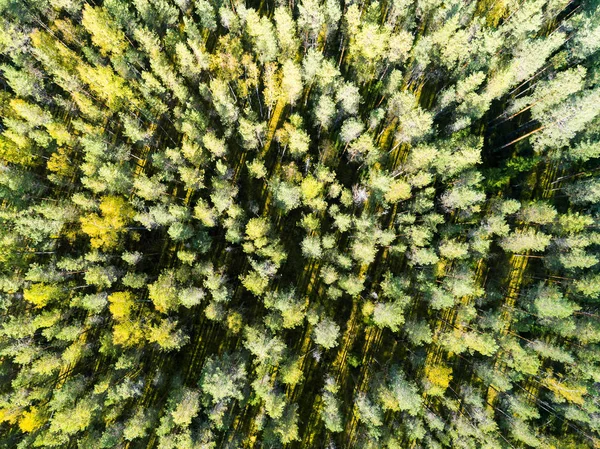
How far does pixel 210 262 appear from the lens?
40500 mm

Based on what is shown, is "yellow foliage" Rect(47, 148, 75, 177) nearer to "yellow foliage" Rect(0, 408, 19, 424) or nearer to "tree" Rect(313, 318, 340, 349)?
"yellow foliage" Rect(0, 408, 19, 424)

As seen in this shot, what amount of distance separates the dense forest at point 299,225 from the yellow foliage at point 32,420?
0.78 ft

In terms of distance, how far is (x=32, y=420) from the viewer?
128 ft

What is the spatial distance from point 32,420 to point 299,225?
36.5m

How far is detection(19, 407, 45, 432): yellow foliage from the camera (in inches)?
1527

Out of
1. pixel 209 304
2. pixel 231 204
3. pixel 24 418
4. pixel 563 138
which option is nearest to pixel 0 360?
pixel 24 418

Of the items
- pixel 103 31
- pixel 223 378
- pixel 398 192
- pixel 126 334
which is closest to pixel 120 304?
pixel 126 334

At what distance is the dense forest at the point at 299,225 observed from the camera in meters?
39.4

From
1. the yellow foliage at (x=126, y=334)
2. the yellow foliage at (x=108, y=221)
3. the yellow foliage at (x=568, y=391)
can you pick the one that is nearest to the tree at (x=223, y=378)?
the yellow foliage at (x=126, y=334)

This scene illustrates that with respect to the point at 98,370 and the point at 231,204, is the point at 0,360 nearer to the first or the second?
the point at 98,370

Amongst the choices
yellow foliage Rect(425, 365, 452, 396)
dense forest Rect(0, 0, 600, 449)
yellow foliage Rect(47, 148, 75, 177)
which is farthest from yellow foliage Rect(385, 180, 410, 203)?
yellow foliage Rect(47, 148, 75, 177)

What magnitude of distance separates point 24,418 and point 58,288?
48.6 feet

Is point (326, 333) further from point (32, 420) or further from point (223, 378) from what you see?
point (32, 420)

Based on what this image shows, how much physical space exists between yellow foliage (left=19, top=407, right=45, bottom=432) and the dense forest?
9.3 inches
